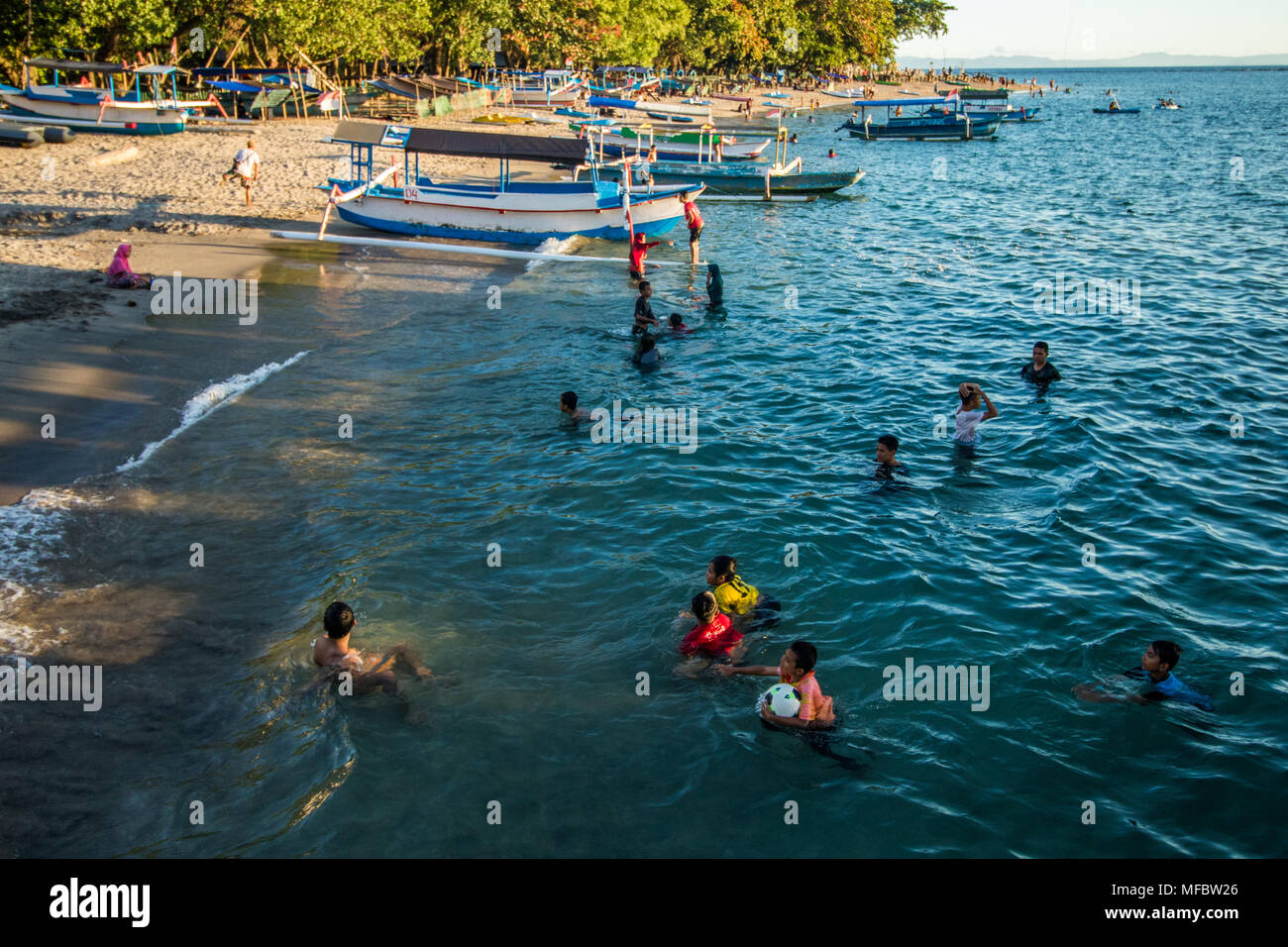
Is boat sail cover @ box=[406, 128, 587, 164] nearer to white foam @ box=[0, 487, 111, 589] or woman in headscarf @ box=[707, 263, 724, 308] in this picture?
woman in headscarf @ box=[707, 263, 724, 308]

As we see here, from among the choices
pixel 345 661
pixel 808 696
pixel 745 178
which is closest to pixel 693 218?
pixel 745 178

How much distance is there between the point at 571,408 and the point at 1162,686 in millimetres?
9927

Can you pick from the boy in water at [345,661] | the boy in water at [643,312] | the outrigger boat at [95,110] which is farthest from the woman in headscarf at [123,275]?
the outrigger boat at [95,110]

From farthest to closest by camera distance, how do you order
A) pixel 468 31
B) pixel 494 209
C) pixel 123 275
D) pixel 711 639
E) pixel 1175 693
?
pixel 468 31
pixel 494 209
pixel 123 275
pixel 711 639
pixel 1175 693

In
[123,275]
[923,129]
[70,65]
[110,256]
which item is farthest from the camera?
[923,129]

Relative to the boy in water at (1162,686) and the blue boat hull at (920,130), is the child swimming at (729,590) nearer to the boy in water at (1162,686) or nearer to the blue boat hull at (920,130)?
the boy in water at (1162,686)

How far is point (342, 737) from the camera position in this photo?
28.9ft

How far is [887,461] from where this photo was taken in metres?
13.9

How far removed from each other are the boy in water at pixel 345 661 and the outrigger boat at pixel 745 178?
3348 centimetres

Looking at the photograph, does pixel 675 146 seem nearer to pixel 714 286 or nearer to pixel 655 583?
pixel 714 286

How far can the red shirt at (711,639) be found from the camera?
9773 mm

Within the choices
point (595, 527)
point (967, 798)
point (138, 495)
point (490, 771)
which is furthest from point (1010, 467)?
point (138, 495)
